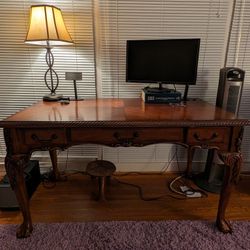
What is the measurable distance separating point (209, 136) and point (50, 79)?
142 cm

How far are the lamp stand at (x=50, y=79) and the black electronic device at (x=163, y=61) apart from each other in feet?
2.06

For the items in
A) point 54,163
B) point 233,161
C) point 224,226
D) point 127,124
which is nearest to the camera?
point 127,124

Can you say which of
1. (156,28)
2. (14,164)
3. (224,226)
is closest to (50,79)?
(14,164)

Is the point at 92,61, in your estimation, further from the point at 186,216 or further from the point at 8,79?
the point at 186,216

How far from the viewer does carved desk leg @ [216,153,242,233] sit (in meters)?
1.28

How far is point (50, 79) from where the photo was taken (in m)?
1.89

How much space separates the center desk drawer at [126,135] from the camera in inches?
48.4

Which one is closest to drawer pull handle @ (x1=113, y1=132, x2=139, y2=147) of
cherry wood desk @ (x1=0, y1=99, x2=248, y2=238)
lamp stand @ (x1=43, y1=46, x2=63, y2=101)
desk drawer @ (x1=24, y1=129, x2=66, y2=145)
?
cherry wood desk @ (x1=0, y1=99, x2=248, y2=238)

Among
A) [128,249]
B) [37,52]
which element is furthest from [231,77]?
[37,52]

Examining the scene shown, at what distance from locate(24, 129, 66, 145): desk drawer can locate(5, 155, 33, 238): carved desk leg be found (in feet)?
0.38

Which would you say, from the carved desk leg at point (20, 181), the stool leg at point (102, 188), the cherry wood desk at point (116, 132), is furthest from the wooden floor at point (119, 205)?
the cherry wood desk at point (116, 132)

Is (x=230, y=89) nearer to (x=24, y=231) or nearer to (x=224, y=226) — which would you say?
(x=224, y=226)

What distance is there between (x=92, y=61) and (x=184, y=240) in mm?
1552

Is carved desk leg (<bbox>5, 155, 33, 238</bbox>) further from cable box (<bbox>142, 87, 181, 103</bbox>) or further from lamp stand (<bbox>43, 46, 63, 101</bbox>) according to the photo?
cable box (<bbox>142, 87, 181, 103</bbox>)
